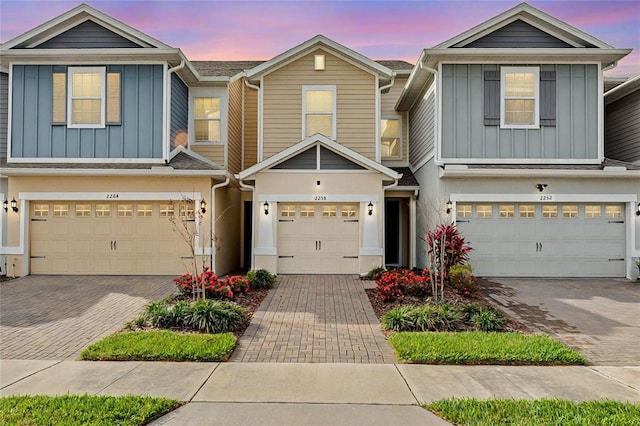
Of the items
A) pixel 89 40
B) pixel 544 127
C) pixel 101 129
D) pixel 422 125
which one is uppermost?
pixel 89 40

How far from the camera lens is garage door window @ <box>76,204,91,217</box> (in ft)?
37.2

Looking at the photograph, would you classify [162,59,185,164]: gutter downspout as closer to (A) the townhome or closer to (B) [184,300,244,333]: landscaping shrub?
(B) [184,300,244,333]: landscaping shrub

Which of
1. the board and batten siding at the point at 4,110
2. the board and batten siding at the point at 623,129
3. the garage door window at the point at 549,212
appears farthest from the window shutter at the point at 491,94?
the board and batten siding at the point at 4,110

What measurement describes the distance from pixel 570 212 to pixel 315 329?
9047mm

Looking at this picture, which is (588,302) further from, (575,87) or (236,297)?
(236,297)

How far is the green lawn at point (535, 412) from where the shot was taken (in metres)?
3.55

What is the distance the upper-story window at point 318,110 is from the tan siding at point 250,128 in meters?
2.90

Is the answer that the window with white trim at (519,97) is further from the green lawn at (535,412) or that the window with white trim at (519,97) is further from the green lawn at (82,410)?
the green lawn at (82,410)

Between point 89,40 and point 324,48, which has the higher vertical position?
point 324,48

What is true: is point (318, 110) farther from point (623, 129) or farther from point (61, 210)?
point (623, 129)

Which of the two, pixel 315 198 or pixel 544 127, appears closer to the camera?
pixel 544 127

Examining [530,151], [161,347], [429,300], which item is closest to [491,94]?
[530,151]

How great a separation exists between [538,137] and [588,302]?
5.13m

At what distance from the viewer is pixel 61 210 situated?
11.4 m
